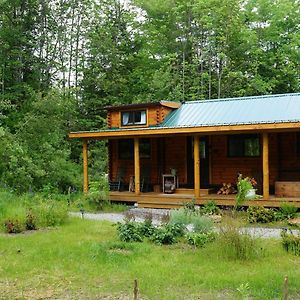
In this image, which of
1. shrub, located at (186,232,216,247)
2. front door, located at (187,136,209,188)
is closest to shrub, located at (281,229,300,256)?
shrub, located at (186,232,216,247)

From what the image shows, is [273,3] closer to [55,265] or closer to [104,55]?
[104,55]

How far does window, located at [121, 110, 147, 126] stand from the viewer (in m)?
17.1

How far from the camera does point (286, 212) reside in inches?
480

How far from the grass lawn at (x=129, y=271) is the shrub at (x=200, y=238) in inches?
8.8

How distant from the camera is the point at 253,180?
13.9 m

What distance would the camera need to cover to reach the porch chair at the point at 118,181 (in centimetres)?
1748

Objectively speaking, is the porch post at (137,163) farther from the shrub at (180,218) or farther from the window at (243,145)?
the shrub at (180,218)

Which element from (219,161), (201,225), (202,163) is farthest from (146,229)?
(202,163)

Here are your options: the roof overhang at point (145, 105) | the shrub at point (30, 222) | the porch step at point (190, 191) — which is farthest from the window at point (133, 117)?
the shrub at point (30, 222)

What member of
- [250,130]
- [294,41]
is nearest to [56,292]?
[250,130]

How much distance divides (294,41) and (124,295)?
24.5 metres

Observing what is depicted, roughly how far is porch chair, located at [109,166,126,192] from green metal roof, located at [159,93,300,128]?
2.76 m

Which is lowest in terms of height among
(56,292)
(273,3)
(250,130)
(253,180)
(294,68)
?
(56,292)

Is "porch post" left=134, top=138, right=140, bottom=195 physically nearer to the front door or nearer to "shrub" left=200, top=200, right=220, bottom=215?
the front door
